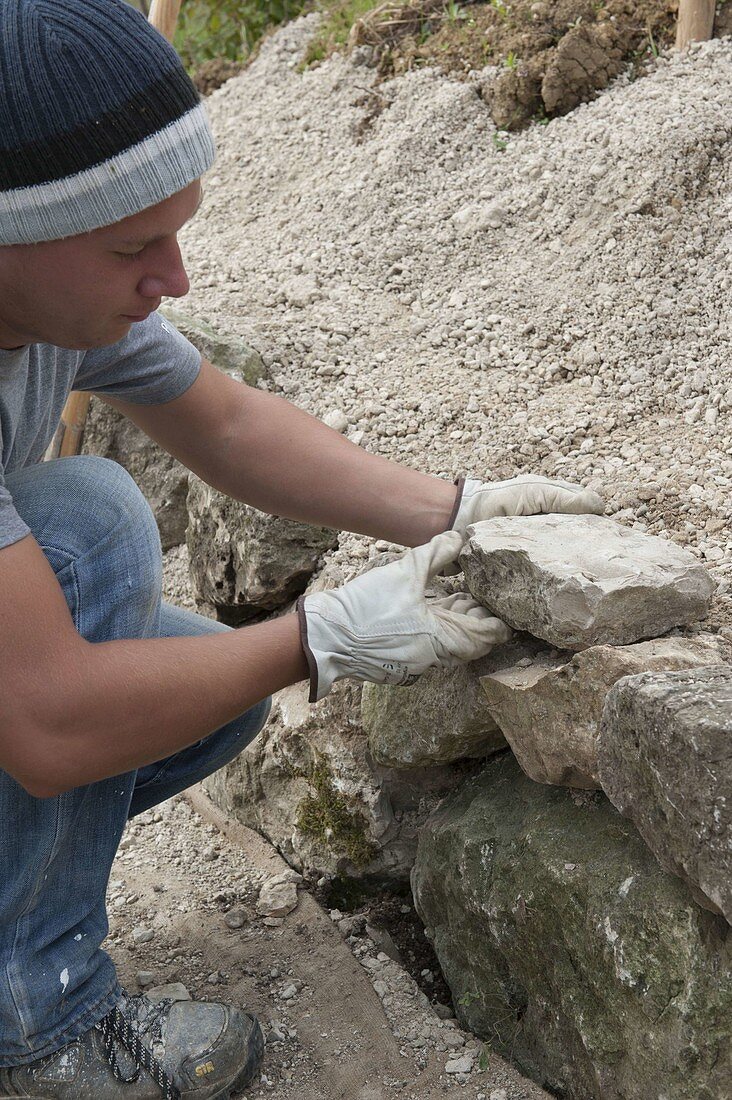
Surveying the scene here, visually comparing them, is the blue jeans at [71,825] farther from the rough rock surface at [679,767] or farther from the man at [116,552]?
the rough rock surface at [679,767]

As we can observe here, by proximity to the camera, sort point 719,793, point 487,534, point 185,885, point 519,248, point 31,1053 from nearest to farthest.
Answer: point 719,793 < point 31,1053 < point 487,534 < point 185,885 < point 519,248

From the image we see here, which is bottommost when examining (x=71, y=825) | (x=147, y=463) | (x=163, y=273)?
(x=147, y=463)

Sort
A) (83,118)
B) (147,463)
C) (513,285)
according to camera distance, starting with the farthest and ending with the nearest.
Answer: (147,463) < (513,285) < (83,118)

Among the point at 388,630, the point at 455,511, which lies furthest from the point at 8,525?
the point at 455,511

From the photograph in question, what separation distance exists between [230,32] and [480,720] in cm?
484

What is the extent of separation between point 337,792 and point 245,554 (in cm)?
70

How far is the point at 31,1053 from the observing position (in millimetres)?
1783

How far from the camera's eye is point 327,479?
2098 mm

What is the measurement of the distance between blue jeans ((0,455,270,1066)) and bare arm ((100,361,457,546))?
0.25m

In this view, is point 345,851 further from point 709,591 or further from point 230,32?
point 230,32

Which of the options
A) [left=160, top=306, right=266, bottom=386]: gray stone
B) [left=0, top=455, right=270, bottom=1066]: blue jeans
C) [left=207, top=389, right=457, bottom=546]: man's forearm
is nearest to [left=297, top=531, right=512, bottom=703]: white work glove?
[left=207, top=389, right=457, bottom=546]: man's forearm

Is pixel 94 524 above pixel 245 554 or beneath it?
above

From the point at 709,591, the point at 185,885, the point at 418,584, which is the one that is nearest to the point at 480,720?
the point at 418,584

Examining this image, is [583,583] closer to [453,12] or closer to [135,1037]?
[135,1037]
